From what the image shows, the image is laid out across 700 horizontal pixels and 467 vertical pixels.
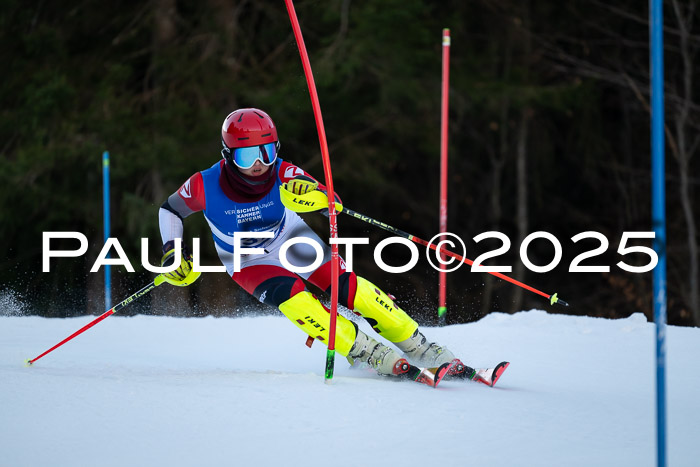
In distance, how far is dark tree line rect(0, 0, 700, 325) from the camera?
403 inches

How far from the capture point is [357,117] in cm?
1154

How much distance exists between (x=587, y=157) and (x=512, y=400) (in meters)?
10.2

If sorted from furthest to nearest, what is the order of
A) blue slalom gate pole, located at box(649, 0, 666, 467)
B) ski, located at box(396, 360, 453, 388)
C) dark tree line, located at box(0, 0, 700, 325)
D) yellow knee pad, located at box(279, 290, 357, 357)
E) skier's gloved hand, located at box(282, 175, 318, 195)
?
dark tree line, located at box(0, 0, 700, 325), skier's gloved hand, located at box(282, 175, 318, 195), yellow knee pad, located at box(279, 290, 357, 357), ski, located at box(396, 360, 453, 388), blue slalom gate pole, located at box(649, 0, 666, 467)

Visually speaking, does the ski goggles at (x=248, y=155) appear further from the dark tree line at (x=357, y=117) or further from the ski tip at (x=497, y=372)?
the dark tree line at (x=357, y=117)

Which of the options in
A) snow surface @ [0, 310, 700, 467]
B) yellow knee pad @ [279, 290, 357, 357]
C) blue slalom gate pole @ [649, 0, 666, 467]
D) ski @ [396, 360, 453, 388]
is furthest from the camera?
yellow knee pad @ [279, 290, 357, 357]

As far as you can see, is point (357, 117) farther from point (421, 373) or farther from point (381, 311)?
point (421, 373)

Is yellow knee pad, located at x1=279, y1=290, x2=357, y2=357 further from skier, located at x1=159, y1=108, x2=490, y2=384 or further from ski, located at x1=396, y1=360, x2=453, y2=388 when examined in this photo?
ski, located at x1=396, y1=360, x2=453, y2=388

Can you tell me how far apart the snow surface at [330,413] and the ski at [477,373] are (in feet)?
0.15

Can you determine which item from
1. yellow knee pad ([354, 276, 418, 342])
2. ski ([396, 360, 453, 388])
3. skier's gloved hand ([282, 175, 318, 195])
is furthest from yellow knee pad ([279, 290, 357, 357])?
skier's gloved hand ([282, 175, 318, 195])

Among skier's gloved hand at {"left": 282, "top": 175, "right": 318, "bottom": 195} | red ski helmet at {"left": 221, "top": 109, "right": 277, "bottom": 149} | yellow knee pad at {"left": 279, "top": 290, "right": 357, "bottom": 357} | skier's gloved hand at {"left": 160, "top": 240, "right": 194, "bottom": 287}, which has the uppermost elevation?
red ski helmet at {"left": 221, "top": 109, "right": 277, "bottom": 149}

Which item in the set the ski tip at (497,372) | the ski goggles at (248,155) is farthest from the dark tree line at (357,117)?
the ski tip at (497,372)

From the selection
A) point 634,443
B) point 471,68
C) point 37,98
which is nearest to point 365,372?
point 634,443

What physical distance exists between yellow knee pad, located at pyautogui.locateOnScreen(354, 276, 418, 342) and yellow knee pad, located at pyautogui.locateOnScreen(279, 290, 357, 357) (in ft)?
0.46

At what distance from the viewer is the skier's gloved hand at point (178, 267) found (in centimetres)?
383
